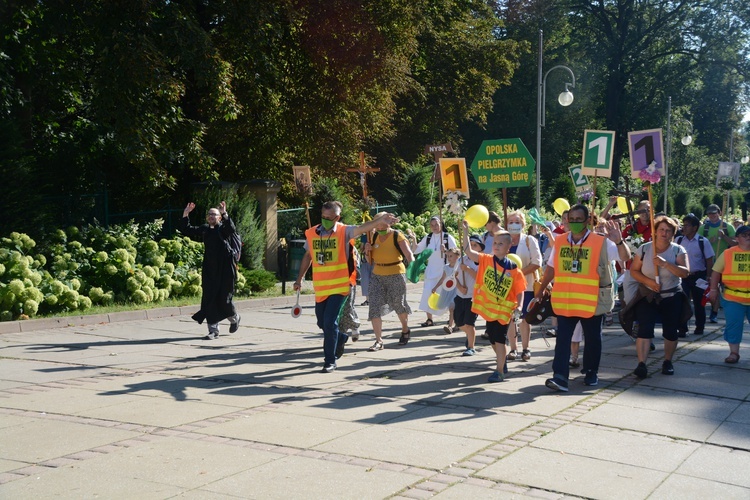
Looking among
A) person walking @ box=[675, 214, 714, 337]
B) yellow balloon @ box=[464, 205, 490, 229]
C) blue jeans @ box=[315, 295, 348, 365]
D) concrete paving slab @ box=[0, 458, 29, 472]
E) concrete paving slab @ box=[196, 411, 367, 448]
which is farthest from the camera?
person walking @ box=[675, 214, 714, 337]

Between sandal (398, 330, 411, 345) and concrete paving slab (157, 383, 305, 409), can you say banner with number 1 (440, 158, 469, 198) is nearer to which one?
sandal (398, 330, 411, 345)

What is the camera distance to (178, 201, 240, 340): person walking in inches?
502

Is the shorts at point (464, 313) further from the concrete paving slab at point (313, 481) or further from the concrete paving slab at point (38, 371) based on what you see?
the concrete paving slab at point (313, 481)

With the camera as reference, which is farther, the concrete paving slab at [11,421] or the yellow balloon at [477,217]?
the yellow balloon at [477,217]

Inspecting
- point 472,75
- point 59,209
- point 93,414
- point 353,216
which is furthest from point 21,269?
point 472,75

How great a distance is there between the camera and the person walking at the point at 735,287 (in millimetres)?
10750

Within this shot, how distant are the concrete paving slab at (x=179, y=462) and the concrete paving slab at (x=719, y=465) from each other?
2845mm

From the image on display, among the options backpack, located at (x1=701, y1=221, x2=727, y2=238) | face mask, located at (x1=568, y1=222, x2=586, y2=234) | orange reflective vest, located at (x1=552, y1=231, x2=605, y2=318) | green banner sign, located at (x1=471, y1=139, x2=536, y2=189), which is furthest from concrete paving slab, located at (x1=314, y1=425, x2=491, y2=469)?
backpack, located at (x1=701, y1=221, x2=727, y2=238)

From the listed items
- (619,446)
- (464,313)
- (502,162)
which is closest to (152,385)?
(464,313)

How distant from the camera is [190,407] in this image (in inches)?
316

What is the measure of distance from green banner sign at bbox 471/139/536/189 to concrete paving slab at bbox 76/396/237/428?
8260 mm

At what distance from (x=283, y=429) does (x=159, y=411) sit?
1286 mm

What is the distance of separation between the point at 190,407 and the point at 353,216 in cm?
1661

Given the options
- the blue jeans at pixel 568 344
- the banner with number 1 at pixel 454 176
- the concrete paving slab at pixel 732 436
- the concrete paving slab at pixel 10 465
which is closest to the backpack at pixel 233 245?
the banner with number 1 at pixel 454 176
